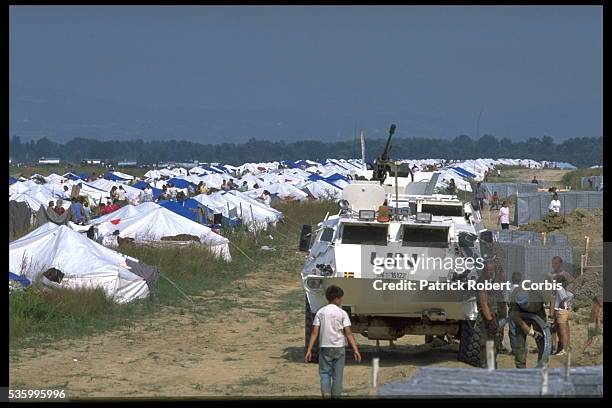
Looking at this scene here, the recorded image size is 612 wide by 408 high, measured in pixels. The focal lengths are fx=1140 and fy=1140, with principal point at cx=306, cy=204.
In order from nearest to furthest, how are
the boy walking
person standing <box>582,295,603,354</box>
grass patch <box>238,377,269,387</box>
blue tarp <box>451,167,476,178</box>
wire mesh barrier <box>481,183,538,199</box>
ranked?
the boy walking → person standing <box>582,295,603,354</box> → grass patch <box>238,377,269,387</box> → wire mesh barrier <box>481,183,538,199</box> → blue tarp <box>451,167,476,178</box>

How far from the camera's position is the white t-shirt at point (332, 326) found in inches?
485

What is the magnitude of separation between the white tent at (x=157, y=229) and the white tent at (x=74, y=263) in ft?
24.6

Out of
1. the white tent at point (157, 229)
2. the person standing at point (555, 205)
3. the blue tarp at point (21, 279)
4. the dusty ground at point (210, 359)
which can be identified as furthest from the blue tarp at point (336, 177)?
the blue tarp at point (21, 279)

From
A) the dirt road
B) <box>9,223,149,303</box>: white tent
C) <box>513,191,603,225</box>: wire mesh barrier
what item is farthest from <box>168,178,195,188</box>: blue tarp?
the dirt road

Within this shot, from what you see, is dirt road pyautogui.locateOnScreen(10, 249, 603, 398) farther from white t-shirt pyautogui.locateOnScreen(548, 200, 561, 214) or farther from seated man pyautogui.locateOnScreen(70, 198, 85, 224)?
white t-shirt pyautogui.locateOnScreen(548, 200, 561, 214)

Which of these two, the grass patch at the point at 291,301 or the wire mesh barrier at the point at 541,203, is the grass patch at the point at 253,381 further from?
the wire mesh barrier at the point at 541,203

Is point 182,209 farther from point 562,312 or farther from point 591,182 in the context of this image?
point 562,312

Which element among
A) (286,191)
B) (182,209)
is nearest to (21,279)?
(182,209)

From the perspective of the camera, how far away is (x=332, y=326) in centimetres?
1240

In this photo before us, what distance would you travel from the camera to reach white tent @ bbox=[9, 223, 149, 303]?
2162cm

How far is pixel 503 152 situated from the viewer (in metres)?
30.5

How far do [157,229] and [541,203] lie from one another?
18.4 metres

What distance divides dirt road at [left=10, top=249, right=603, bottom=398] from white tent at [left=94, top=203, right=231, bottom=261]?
7.64 meters
